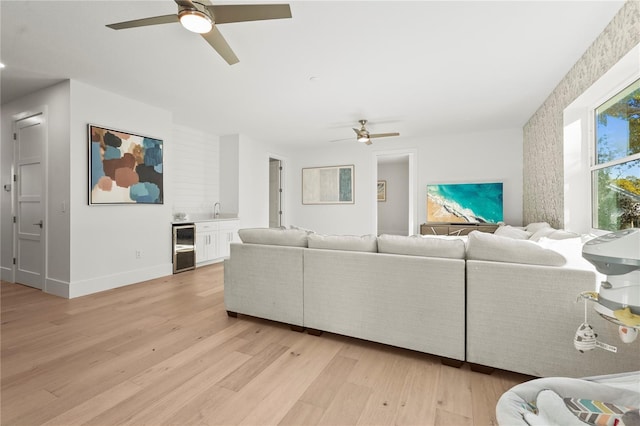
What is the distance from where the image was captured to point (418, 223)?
6.16 meters

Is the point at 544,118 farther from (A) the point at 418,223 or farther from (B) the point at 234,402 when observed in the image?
(B) the point at 234,402

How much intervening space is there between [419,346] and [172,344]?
1.85m

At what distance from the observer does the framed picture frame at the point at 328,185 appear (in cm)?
681

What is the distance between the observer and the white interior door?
12.1ft

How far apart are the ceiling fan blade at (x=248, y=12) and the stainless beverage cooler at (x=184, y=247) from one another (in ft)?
11.6

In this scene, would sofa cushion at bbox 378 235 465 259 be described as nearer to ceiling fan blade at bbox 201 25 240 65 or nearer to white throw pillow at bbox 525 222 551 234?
ceiling fan blade at bbox 201 25 240 65

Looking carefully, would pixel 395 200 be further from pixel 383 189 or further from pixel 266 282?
pixel 266 282

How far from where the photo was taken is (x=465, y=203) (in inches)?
223

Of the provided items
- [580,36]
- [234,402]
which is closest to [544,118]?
[580,36]

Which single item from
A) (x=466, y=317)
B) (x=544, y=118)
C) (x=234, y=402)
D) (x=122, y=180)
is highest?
(x=544, y=118)

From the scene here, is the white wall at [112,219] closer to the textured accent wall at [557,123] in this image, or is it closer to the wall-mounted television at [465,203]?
the wall-mounted television at [465,203]

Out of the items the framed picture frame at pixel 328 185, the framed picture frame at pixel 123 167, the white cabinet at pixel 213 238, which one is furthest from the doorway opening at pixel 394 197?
the framed picture frame at pixel 123 167

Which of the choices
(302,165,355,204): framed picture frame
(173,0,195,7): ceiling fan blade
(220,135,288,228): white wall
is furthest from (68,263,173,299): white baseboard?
(302,165,355,204): framed picture frame

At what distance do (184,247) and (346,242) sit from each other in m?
3.40
